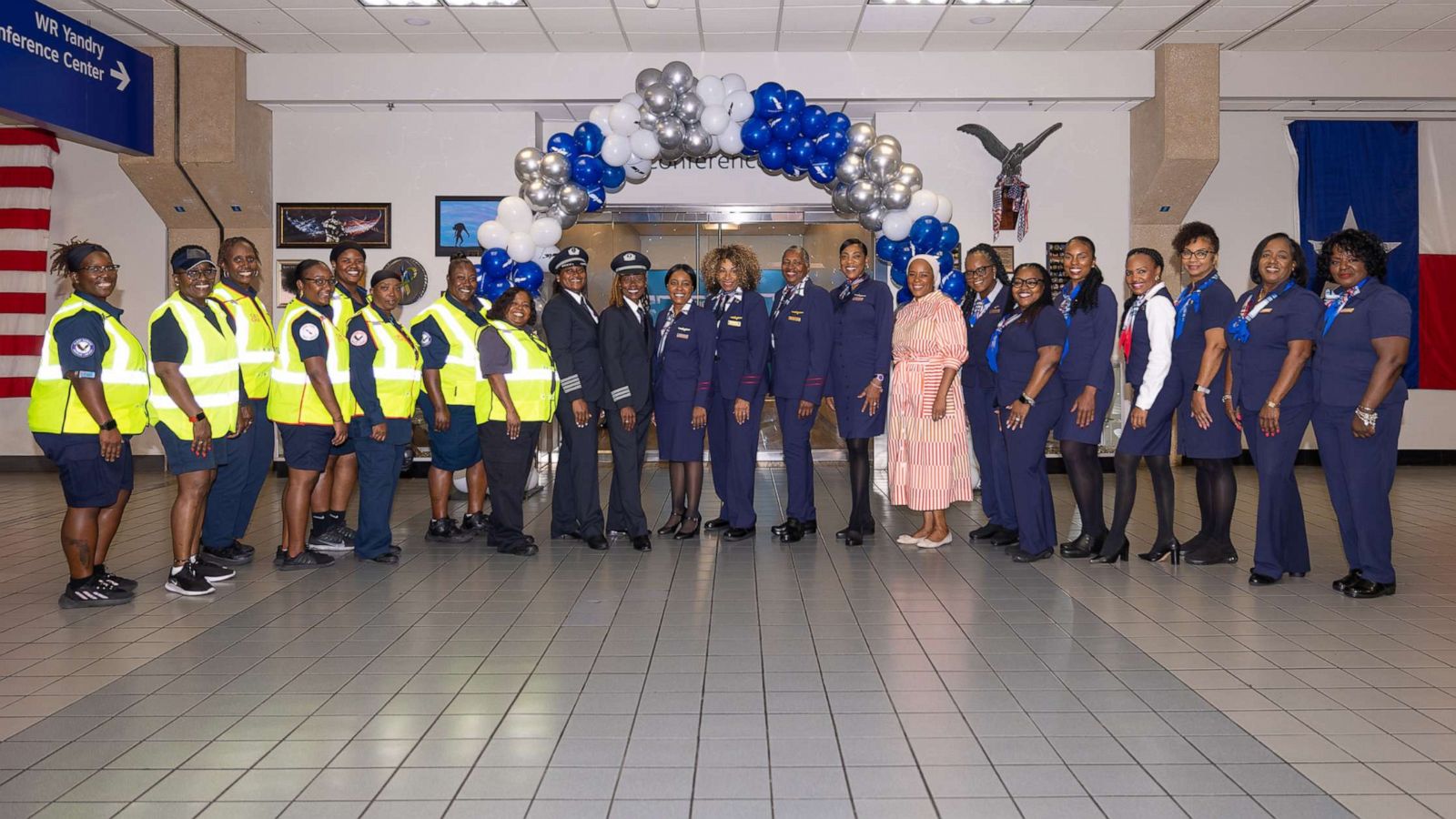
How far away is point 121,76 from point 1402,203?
39.6ft

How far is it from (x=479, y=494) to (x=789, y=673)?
3.64m

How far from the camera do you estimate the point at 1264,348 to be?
5219mm

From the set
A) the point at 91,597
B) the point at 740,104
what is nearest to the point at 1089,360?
the point at 740,104

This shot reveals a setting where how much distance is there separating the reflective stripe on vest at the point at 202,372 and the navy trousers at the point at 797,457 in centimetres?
296

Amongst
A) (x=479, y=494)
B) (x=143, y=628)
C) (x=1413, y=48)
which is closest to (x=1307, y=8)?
(x=1413, y=48)

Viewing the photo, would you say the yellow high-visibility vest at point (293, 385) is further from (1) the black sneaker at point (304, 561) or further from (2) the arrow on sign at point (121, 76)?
(2) the arrow on sign at point (121, 76)

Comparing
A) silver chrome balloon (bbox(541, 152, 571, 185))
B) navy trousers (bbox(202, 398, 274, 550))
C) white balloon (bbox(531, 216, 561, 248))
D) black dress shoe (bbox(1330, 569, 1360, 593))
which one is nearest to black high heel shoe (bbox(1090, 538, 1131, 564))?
black dress shoe (bbox(1330, 569, 1360, 593))

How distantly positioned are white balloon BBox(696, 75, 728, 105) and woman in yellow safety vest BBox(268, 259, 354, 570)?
9.55 ft

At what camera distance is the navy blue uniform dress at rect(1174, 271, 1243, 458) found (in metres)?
5.52

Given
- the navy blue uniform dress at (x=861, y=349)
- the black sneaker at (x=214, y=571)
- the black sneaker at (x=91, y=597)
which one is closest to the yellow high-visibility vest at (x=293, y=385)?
the black sneaker at (x=214, y=571)

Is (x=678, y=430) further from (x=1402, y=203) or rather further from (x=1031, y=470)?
(x=1402, y=203)

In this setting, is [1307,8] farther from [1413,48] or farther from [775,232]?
[775,232]

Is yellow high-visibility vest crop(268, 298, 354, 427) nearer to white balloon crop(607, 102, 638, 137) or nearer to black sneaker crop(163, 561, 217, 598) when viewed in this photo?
black sneaker crop(163, 561, 217, 598)

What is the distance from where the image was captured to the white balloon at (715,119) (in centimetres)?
725
